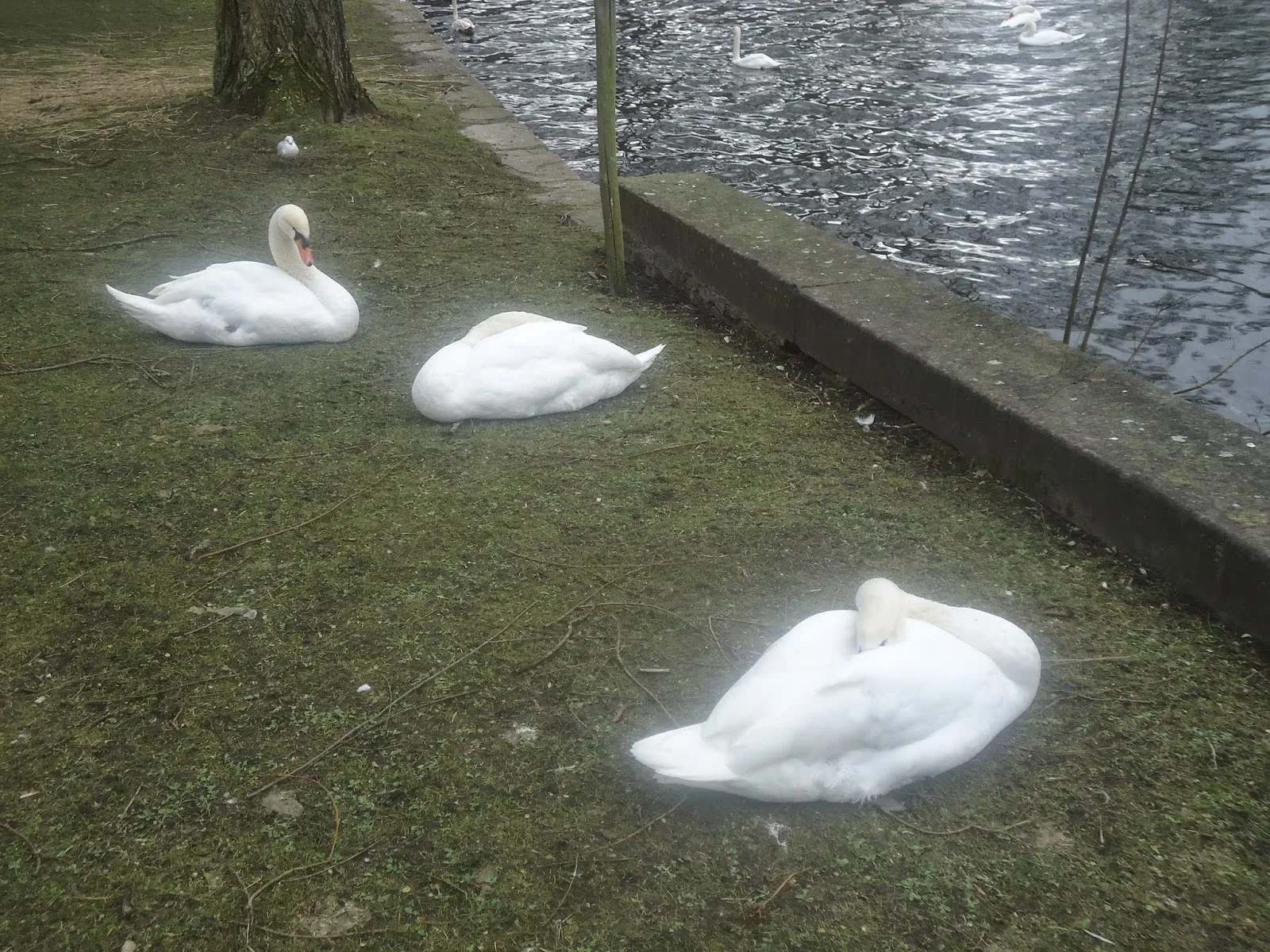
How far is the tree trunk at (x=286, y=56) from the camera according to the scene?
854 cm

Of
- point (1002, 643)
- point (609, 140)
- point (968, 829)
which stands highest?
point (609, 140)

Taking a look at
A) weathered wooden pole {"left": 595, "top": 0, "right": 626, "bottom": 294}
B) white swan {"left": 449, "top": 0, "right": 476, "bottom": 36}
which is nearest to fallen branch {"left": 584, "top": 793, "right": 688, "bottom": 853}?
weathered wooden pole {"left": 595, "top": 0, "right": 626, "bottom": 294}

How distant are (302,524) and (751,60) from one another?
9.86 metres

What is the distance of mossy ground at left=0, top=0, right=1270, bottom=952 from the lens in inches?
95.7

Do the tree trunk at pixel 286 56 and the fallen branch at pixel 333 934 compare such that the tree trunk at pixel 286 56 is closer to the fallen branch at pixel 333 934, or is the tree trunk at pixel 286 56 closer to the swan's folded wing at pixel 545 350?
the swan's folded wing at pixel 545 350

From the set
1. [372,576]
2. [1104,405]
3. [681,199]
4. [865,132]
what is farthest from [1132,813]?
[865,132]

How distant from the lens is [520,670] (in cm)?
310

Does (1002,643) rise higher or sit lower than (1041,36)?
higher

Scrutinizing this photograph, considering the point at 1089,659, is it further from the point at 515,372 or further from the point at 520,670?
the point at 515,372

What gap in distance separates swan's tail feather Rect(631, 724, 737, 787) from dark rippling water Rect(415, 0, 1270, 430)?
4.16m

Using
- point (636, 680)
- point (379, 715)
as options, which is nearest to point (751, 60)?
point (636, 680)

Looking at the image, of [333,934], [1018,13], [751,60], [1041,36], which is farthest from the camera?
[1018,13]

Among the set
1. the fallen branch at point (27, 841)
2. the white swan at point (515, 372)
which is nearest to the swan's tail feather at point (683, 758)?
the fallen branch at point (27, 841)

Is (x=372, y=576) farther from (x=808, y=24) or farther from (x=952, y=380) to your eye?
(x=808, y=24)
